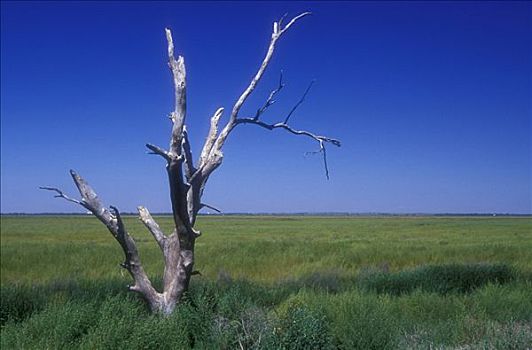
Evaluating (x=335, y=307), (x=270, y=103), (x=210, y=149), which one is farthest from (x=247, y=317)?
(x=270, y=103)

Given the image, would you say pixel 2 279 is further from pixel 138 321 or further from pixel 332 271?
pixel 138 321

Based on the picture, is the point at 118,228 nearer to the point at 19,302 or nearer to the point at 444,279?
the point at 19,302

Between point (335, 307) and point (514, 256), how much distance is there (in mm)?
6560

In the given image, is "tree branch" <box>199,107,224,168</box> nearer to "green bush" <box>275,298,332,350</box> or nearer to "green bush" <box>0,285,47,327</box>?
"green bush" <box>275,298,332,350</box>

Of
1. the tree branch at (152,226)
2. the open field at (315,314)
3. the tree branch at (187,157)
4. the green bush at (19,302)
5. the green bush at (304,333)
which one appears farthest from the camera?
the green bush at (19,302)

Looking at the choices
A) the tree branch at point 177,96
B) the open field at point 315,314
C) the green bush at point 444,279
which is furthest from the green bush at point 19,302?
the green bush at point 444,279

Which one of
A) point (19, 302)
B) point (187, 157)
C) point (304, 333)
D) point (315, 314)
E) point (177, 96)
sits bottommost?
point (19, 302)

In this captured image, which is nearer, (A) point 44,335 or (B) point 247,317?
(A) point 44,335

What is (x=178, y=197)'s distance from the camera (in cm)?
829

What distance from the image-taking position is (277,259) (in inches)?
899

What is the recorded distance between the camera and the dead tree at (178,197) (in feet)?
26.4

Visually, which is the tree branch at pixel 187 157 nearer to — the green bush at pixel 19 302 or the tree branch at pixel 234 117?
the tree branch at pixel 234 117

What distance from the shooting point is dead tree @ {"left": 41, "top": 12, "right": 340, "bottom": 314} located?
805cm

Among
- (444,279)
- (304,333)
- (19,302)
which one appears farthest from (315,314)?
(19,302)
